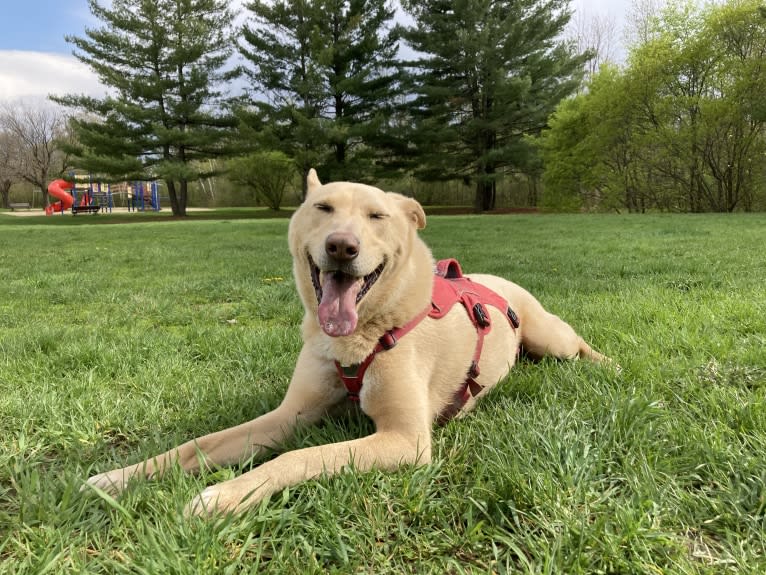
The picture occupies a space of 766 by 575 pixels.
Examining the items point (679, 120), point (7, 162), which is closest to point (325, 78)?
point (679, 120)

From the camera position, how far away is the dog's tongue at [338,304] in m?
2.10

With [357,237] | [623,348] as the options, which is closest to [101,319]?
[357,237]

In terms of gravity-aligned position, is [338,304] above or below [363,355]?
above

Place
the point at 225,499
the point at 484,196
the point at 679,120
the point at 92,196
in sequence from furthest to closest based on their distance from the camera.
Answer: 1. the point at 92,196
2. the point at 484,196
3. the point at 679,120
4. the point at 225,499

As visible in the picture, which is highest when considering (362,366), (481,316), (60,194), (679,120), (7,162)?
(7,162)

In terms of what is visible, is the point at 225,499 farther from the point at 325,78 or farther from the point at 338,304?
the point at 325,78

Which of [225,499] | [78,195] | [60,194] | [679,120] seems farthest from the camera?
[78,195]

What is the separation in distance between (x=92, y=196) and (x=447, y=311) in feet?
157

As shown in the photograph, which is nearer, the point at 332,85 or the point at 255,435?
the point at 255,435

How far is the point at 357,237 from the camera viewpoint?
82.3 inches

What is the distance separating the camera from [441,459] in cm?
186

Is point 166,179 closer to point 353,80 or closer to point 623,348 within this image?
point 353,80

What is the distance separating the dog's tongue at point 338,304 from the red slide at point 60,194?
39.5m

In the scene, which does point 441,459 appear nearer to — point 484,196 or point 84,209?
point 484,196
